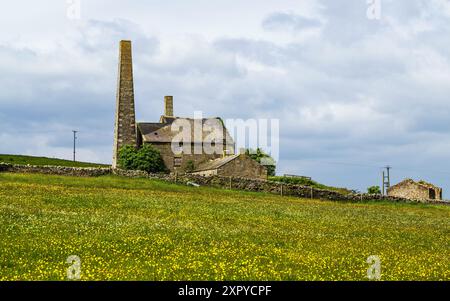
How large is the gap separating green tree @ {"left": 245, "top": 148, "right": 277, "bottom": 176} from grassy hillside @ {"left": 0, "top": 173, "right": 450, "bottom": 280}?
6722 cm

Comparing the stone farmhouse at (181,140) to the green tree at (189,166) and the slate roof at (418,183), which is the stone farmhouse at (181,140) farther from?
the slate roof at (418,183)

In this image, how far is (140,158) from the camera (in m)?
96.6

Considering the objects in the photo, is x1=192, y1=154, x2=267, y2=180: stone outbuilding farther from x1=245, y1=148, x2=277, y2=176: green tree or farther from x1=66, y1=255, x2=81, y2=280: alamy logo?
x1=66, y1=255, x2=81, y2=280: alamy logo

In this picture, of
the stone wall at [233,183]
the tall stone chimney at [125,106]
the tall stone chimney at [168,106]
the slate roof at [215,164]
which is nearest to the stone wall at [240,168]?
the slate roof at [215,164]

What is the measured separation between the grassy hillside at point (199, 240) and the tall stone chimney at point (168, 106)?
234 ft

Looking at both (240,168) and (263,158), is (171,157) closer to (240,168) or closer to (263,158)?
(240,168)

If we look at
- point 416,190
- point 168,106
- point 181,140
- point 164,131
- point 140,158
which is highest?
point 168,106

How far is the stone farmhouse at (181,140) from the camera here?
92.9 meters

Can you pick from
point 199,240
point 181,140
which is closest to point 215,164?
point 181,140

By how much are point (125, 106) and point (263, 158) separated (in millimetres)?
28910

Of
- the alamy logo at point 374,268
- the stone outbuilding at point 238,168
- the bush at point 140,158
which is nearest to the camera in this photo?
the alamy logo at point 374,268

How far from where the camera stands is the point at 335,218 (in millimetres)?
42281

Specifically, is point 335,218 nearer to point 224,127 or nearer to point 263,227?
point 263,227
